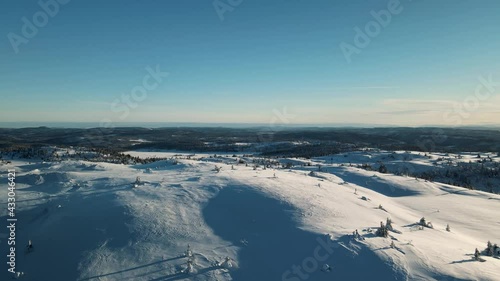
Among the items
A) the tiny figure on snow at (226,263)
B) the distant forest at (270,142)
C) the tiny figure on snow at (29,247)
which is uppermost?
the tiny figure on snow at (226,263)

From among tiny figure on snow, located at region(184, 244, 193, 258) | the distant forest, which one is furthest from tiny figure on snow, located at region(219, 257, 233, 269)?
the distant forest

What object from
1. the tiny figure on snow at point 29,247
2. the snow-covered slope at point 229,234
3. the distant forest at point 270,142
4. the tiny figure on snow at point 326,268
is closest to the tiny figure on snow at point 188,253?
the snow-covered slope at point 229,234

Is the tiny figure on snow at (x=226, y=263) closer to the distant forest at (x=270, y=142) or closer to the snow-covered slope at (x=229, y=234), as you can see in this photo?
the snow-covered slope at (x=229, y=234)

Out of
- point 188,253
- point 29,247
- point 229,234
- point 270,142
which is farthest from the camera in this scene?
point 270,142

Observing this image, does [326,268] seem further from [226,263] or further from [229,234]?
[229,234]

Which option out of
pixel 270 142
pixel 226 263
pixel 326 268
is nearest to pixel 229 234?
pixel 226 263

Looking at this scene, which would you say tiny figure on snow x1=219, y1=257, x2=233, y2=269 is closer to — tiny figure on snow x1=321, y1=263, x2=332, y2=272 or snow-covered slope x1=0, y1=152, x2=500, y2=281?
snow-covered slope x1=0, y1=152, x2=500, y2=281

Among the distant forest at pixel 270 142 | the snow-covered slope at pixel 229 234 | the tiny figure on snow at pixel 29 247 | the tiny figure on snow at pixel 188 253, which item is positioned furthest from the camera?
the distant forest at pixel 270 142

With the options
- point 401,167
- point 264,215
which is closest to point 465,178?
point 401,167

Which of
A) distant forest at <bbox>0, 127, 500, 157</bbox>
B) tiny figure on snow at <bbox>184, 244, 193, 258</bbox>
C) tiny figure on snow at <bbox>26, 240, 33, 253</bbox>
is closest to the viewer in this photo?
tiny figure on snow at <bbox>184, 244, 193, 258</bbox>

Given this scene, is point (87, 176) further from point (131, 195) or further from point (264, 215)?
point (264, 215)
